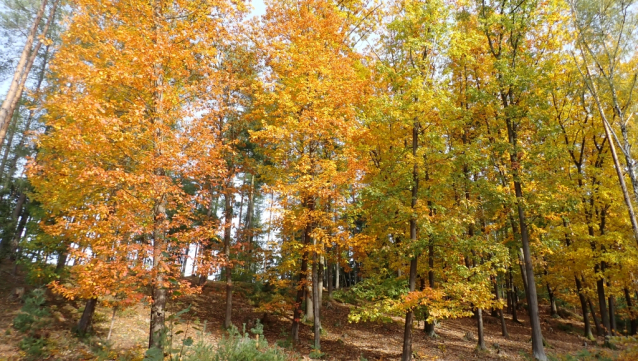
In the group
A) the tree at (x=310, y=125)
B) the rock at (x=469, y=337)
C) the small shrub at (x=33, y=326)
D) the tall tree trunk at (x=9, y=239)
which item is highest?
the tree at (x=310, y=125)

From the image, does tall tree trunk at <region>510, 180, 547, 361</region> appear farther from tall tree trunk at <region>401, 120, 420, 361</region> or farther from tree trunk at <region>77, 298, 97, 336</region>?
tree trunk at <region>77, 298, 97, 336</region>

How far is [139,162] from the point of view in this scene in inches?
334

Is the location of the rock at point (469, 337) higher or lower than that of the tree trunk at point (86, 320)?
lower

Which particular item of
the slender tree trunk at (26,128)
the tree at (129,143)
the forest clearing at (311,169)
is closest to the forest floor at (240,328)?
the forest clearing at (311,169)

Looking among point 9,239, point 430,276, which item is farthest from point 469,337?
point 9,239

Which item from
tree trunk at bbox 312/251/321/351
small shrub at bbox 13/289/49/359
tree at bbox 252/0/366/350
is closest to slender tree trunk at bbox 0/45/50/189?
small shrub at bbox 13/289/49/359

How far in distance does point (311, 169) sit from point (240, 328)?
7.67 meters

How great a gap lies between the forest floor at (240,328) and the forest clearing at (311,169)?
0.13m

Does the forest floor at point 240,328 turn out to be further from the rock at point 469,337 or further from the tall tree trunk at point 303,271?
the tall tree trunk at point 303,271

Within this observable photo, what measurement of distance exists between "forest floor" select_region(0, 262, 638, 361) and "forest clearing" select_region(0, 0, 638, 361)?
130 mm

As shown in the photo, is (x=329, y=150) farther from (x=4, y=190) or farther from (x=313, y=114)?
(x=4, y=190)

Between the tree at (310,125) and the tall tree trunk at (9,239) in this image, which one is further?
the tall tree trunk at (9,239)

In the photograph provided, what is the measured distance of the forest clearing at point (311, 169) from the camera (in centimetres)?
790

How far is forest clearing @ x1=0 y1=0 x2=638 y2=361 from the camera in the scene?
7898 millimetres
